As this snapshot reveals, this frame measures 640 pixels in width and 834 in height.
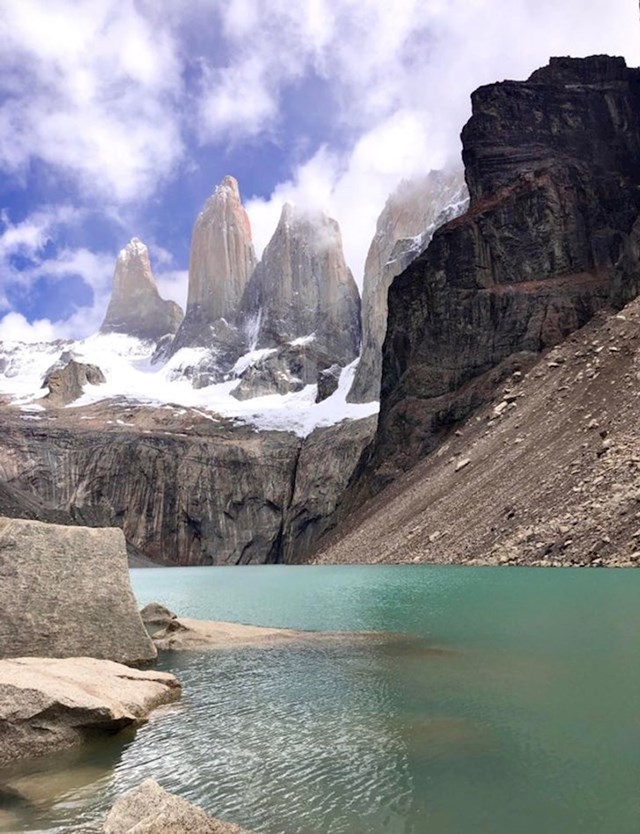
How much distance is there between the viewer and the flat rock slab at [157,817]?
591cm

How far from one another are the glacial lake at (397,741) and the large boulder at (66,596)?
1560mm

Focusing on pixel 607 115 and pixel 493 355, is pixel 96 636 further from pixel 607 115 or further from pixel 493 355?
pixel 607 115

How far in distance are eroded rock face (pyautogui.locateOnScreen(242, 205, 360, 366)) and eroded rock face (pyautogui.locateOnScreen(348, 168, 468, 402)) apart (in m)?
21.9

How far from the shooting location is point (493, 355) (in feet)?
239

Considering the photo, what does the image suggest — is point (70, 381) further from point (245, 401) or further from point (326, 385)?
point (326, 385)

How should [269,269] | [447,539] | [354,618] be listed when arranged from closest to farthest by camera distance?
1. [354,618]
2. [447,539]
3. [269,269]

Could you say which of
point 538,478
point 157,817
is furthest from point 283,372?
point 157,817

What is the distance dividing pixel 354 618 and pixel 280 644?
5.67 m

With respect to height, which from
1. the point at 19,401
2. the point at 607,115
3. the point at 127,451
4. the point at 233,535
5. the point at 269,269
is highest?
the point at 269,269

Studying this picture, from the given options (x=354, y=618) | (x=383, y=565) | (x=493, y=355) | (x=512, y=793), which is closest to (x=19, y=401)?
(x=493, y=355)

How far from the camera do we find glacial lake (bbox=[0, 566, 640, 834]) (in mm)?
6941

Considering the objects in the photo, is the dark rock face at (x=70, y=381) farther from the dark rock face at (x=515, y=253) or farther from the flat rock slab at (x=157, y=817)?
the flat rock slab at (x=157, y=817)

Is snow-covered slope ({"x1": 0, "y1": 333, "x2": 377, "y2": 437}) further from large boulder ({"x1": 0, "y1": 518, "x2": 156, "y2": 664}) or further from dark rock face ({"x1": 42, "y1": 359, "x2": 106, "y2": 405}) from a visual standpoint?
large boulder ({"x1": 0, "y1": 518, "x2": 156, "y2": 664})

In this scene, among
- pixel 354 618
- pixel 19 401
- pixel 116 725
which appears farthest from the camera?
pixel 19 401
